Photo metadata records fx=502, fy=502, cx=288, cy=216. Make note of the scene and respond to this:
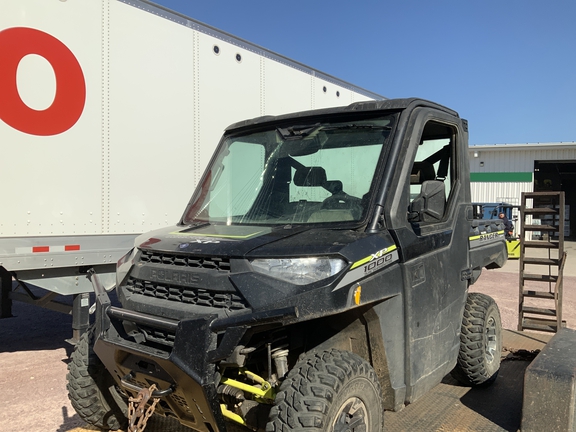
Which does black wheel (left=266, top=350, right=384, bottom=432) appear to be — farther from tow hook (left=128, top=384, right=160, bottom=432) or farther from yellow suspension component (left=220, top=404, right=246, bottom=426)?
tow hook (left=128, top=384, right=160, bottom=432)

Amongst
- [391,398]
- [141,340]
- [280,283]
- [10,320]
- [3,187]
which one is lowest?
[10,320]

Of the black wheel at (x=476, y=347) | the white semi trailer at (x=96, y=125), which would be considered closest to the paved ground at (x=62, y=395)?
the black wheel at (x=476, y=347)

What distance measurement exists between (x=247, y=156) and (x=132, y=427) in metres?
2.15

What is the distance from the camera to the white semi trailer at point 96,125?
195 inches

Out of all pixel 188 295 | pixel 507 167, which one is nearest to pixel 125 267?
pixel 188 295

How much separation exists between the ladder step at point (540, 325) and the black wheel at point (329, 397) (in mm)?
4623

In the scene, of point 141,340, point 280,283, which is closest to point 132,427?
point 141,340

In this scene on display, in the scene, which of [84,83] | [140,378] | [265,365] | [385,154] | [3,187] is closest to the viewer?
[140,378]

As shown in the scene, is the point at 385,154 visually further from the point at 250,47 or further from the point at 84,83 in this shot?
the point at 250,47

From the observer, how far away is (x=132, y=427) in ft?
8.79

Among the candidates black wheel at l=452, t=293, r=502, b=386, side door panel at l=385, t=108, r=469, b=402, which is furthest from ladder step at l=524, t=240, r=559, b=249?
side door panel at l=385, t=108, r=469, b=402

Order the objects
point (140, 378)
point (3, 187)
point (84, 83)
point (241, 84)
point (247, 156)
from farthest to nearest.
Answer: point (241, 84)
point (84, 83)
point (3, 187)
point (247, 156)
point (140, 378)

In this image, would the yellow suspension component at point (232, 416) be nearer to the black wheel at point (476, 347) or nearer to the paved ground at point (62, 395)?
the paved ground at point (62, 395)

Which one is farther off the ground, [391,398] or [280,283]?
[280,283]
